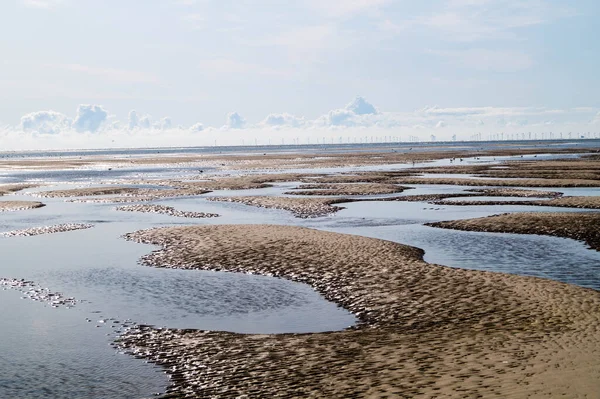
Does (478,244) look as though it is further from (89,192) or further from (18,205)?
(89,192)

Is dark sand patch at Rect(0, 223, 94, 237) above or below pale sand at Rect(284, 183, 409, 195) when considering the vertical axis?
below

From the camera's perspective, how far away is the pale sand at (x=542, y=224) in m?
37.7

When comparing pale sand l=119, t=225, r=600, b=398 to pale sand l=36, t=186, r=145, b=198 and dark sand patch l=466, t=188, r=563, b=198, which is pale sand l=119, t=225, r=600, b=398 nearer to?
dark sand patch l=466, t=188, r=563, b=198

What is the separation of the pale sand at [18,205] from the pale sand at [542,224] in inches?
1730

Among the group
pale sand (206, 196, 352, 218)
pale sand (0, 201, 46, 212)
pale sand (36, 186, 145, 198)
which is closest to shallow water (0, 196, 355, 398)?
pale sand (206, 196, 352, 218)

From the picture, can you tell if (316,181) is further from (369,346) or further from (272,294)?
(369,346)

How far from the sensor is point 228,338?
18.6 m

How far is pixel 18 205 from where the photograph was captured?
2505 inches

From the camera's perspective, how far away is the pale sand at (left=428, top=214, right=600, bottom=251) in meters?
37.7

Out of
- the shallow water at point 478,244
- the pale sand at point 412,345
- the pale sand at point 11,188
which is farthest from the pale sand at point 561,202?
the pale sand at point 11,188

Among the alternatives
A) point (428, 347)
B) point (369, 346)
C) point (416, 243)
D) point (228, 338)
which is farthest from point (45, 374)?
point (416, 243)

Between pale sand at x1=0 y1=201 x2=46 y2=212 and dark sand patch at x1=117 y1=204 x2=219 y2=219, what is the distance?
10.3 meters

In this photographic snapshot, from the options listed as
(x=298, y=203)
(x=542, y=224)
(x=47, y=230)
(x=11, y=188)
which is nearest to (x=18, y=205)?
(x=47, y=230)

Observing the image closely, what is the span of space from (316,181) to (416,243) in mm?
51467
